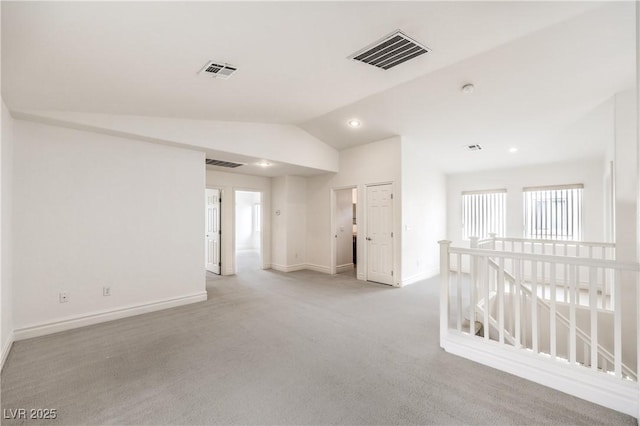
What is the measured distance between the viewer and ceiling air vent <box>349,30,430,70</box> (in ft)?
8.21

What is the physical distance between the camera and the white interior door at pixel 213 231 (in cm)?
646

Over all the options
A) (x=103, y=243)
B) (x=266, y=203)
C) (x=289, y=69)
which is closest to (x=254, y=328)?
(x=103, y=243)

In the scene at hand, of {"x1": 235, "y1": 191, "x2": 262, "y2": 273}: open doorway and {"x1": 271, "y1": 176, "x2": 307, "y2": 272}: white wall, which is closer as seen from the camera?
{"x1": 271, "y1": 176, "x2": 307, "y2": 272}: white wall

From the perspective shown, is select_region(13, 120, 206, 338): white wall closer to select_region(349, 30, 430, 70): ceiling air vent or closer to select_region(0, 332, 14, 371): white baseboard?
select_region(0, 332, 14, 371): white baseboard

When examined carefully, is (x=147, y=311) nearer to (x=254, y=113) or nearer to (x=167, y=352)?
(x=167, y=352)

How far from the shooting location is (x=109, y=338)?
10.1 ft

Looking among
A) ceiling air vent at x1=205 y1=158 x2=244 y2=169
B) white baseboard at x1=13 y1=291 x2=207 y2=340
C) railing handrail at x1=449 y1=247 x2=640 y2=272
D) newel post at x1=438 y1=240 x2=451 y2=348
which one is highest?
ceiling air vent at x1=205 y1=158 x2=244 y2=169

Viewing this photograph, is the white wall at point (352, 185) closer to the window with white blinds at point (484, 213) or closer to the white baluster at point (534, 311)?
the window with white blinds at point (484, 213)

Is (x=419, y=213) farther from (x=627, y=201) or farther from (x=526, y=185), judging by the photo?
(x=627, y=201)

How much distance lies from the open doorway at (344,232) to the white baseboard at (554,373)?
152 inches

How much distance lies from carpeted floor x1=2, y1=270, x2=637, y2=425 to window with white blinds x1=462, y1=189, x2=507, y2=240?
384cm

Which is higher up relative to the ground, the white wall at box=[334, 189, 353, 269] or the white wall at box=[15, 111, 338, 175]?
the white wall at box=[15, 111, 338, 175]

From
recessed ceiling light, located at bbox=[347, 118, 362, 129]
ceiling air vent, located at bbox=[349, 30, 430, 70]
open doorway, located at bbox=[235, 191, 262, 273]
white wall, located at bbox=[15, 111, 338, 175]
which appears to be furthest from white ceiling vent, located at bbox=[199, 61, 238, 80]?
open doorway, located at bbox=[235, 191, 262, 273]

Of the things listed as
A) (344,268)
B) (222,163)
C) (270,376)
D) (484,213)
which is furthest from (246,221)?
(270,376)
